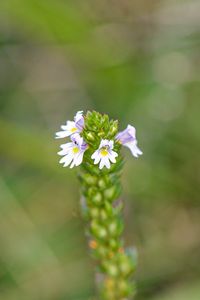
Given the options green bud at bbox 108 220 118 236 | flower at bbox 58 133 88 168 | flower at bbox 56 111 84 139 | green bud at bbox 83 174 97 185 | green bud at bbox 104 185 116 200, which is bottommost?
green bud at bbox 108 220 118 236

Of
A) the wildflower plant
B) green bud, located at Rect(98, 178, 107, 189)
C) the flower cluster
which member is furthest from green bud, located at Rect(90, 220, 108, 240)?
the flower cluster

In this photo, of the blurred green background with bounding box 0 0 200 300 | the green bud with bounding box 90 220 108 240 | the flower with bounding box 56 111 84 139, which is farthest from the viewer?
the blurred green background with bounding box 0 0 200 300

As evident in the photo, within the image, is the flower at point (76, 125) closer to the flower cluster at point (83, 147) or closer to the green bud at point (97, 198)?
the flower cluster at point (83, 147)

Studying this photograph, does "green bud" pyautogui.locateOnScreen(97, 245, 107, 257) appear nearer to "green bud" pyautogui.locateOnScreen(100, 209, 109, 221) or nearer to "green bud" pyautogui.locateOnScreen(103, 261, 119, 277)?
"green bud" pyautogui.locateOnScreen(103, 261, 119, 277)

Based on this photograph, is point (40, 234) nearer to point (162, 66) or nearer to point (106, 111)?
point (106, 111)

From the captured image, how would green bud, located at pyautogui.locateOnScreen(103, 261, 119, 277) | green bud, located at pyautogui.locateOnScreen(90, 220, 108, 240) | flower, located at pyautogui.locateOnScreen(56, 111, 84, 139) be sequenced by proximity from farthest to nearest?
1. green bud, located at pyautogui.locateOnScreen(103, 261, 119, 277)
2. green bud, located at pyautogui.locateOnScreen(90, 220, 108, 240)
3. flower, located at pyautogui.locateOnScreen(56, 111, 84, 139)

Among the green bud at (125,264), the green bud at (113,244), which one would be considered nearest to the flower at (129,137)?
the green bud at (113,244)

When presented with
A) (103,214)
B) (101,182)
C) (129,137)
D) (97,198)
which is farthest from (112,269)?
(129,137)
